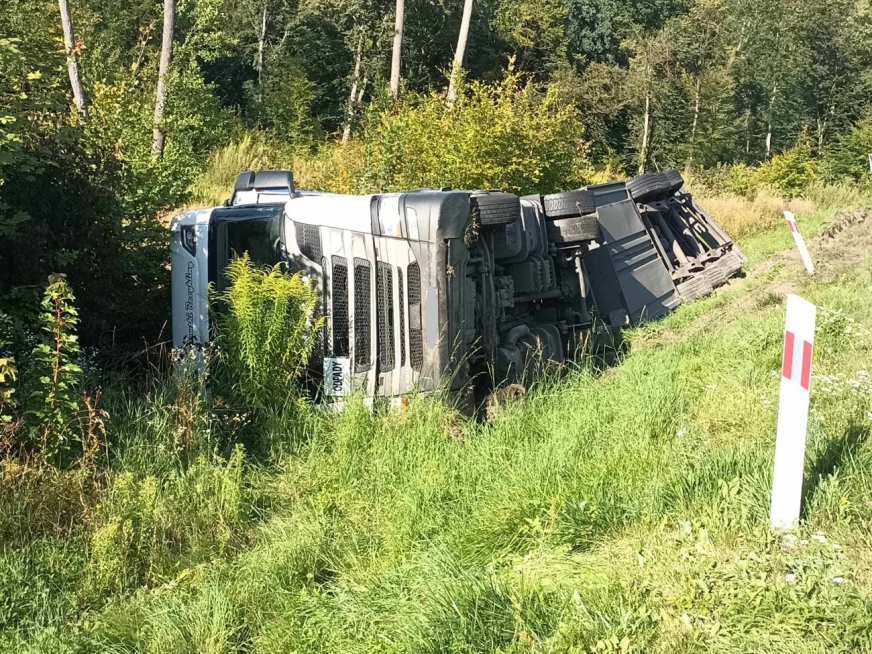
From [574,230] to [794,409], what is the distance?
581cm

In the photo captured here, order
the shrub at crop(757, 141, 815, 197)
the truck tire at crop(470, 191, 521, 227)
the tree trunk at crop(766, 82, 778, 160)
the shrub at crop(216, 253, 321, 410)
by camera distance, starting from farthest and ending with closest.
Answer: the tree trunk at crop(766, 82, 778, 160) < the shrub at crop(757, 141, 815, 197) < the truck tire at crop(470, 191, 521, 227) < the shrub at crop(216, 253, 321, 410)

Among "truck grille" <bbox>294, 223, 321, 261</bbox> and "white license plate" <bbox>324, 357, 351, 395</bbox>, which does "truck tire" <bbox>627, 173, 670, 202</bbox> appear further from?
"white license plate" <bbox>324, 357, 351, 395</bbox>

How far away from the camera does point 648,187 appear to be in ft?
36.2

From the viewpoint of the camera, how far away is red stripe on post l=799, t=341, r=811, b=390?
348cm

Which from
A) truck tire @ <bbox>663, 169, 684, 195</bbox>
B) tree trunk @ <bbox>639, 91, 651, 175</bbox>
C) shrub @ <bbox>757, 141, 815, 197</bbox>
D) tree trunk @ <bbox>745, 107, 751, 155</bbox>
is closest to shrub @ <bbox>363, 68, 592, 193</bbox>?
truck tire @ <bbox>663, 169, 684, 195</bbox>

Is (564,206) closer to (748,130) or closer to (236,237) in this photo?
(236,237)

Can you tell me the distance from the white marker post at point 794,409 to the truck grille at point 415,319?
3.36 m

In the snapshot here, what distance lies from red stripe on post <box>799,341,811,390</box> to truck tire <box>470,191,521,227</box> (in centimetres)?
380

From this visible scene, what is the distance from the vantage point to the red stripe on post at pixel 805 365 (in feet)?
11.4

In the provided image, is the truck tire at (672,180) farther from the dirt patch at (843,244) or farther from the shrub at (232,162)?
the shrub at (232,162)

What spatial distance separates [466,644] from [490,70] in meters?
34.3

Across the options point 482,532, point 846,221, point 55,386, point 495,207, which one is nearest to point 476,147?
point 846,221

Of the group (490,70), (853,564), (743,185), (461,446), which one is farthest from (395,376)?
(490,70)

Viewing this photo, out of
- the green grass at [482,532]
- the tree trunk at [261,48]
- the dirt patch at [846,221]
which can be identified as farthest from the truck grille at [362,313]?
the tree trunk at [261,48]
